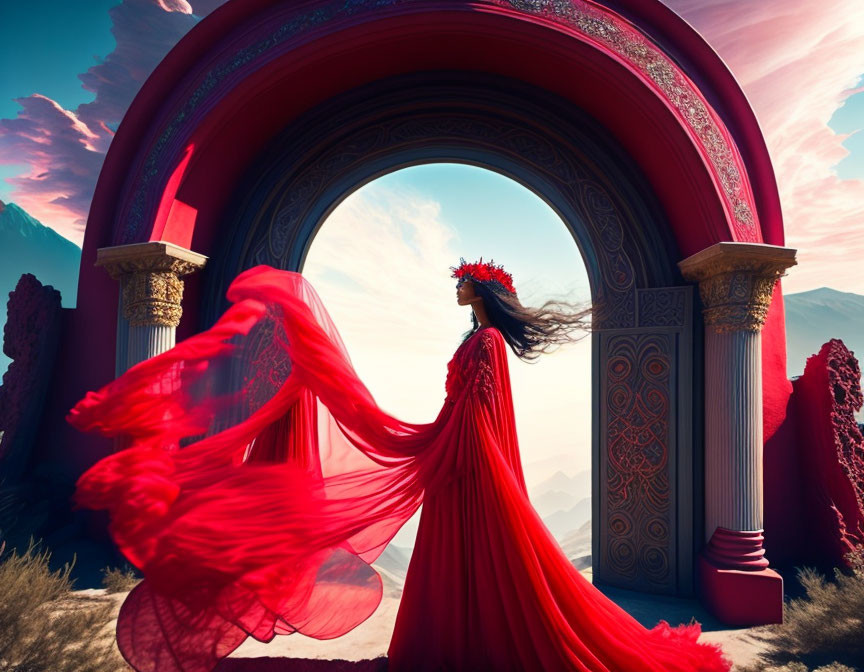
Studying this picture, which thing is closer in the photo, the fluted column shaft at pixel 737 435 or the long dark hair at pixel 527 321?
the long dark hair at pixel 527 321

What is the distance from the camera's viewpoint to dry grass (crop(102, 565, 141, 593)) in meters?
4.31

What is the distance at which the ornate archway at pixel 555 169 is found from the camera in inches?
177

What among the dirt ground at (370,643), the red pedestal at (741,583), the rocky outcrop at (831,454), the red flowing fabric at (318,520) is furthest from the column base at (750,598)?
the red flowing fabric at (318,520)

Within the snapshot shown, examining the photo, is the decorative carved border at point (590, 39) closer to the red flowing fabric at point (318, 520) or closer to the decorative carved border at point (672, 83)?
the decorative carved border at point (672, 83)

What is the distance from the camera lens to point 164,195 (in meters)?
4.71

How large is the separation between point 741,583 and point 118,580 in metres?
4.99

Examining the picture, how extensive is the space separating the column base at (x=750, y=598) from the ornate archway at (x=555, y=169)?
0.10 feet

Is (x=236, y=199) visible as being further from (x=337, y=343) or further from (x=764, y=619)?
(x=764, y=619)

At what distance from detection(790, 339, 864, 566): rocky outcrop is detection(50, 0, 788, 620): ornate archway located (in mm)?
328

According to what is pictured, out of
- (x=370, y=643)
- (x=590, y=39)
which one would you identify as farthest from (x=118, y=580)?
(x=590, y=39)

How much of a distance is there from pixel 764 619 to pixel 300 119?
5942 millimetres

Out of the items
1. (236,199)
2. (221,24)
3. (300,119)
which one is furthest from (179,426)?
(221,24)

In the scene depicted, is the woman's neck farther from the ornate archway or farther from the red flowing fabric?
the ornate archway

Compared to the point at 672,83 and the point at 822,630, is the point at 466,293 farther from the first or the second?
the point at 822,630
